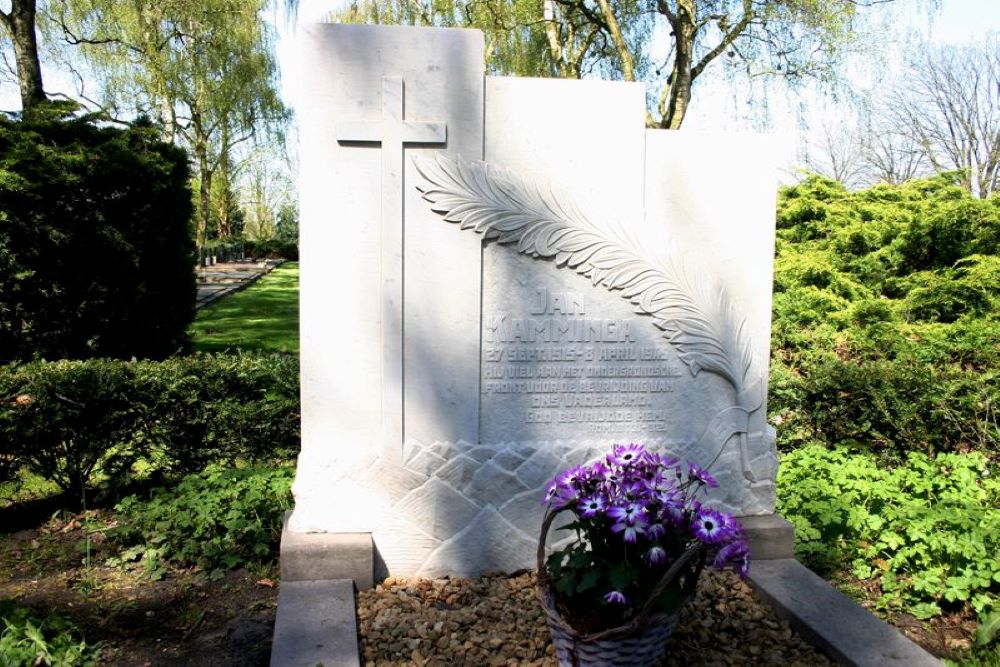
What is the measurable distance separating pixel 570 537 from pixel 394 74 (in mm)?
2266

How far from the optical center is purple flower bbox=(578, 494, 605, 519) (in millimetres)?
2576

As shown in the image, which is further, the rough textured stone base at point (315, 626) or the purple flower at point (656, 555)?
the rough textured stone base at point (315, 626)

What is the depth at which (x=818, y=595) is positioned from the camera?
10.8 feet

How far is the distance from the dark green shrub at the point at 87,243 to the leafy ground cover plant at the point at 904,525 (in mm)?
5591

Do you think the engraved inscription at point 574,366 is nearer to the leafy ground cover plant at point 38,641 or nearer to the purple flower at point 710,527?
the purple flower at point 710,527

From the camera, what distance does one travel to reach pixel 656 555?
8.18 feet

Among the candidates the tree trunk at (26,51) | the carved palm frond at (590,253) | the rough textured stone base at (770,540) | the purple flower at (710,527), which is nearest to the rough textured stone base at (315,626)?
the purple flower at (710,527)

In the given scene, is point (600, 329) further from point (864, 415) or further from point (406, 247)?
point (864, 415)

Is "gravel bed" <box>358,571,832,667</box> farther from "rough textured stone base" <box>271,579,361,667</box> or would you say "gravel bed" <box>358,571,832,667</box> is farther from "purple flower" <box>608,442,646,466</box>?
"purple flower" <box>608,442,646,466</box>

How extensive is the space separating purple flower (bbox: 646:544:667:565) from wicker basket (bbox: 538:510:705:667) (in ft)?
0.16

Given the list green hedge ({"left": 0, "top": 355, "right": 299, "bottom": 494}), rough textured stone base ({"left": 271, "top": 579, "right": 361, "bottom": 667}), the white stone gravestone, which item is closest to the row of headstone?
green hedge ({"left": 0, "top": 355, "right": 299, "bottom": 494})

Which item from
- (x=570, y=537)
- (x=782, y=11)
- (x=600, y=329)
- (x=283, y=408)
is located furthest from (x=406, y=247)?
(x=782, y=11)

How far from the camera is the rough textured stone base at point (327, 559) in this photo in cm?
338

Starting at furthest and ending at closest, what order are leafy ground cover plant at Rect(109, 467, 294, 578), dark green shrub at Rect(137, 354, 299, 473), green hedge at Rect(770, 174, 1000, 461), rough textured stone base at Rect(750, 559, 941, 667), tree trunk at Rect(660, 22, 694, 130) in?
1. tree trunk at Rect(660, 22, 694, 130)
2. green hedge at Rect(770, 174, 1000, 461)
3. dark green shrub at Rect(137, 354, 299, 473)
4. leafy ground cover plant at Rect(109, 467, 294, 578)
5. rough textured stone base at Rect(750, 559, 941, 667)
